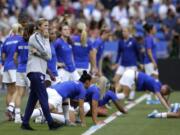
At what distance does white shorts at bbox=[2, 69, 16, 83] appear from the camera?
18750 millimetres

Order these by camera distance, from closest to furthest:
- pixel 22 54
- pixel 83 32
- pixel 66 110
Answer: pixel 66 110 < pixel 22 54 < pixel 83 32

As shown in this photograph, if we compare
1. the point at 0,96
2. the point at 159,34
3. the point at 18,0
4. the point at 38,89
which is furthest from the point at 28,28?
the point at 18,0

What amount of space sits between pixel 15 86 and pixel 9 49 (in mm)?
832

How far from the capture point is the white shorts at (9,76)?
18750 millimetres

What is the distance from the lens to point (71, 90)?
1672cm

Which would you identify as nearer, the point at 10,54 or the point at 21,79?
the point at 21,79

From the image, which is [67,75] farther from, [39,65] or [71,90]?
[39,65]

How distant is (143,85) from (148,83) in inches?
9.3

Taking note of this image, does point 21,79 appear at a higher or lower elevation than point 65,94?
higher

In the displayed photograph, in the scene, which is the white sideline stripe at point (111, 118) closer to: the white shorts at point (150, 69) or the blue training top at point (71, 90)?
the blue training top at point (71, 90)

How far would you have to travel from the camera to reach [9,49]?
731 inches

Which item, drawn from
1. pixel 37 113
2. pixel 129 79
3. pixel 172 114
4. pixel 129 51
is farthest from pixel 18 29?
pixel 129 51

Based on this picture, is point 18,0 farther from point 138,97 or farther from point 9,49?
point 9,49

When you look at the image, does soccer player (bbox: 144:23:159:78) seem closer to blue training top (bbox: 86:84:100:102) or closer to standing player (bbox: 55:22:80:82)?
standing player (bbox: 55:22:80:82)
